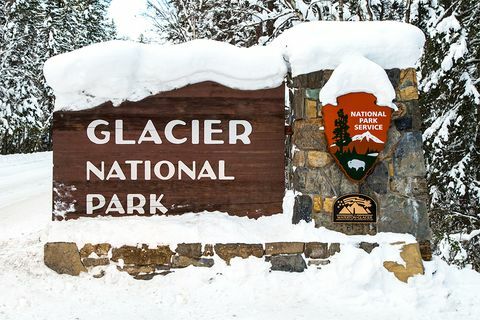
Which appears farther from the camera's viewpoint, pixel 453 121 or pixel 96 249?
pixel 453 121

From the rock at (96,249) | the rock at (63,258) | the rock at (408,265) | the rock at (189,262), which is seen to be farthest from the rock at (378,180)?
the rock at (63,258)

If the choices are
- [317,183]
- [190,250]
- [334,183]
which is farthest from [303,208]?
[190,250]

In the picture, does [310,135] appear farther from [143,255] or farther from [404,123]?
[143,255]

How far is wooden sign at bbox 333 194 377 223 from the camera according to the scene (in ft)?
14.5

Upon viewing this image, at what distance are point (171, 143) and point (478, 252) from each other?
7125 millimetres

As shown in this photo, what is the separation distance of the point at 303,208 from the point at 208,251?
97 centimetres

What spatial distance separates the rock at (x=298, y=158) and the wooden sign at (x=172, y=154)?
0.72 ft

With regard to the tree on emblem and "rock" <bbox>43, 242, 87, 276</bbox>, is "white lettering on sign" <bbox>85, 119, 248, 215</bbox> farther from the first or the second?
the tree on emblem

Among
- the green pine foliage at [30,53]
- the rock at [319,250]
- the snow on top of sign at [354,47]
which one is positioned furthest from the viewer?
the green pine foliage at [30,53]

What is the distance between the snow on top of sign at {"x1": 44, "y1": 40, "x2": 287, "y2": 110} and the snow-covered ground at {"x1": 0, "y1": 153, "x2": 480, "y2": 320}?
1230 millimetres

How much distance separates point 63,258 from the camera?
4215 mm

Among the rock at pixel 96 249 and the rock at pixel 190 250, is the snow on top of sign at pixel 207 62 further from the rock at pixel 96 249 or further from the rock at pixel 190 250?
the rock at pixel 190 250

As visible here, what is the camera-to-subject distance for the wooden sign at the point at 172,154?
4.55 metres

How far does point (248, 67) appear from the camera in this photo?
15.2 feet
